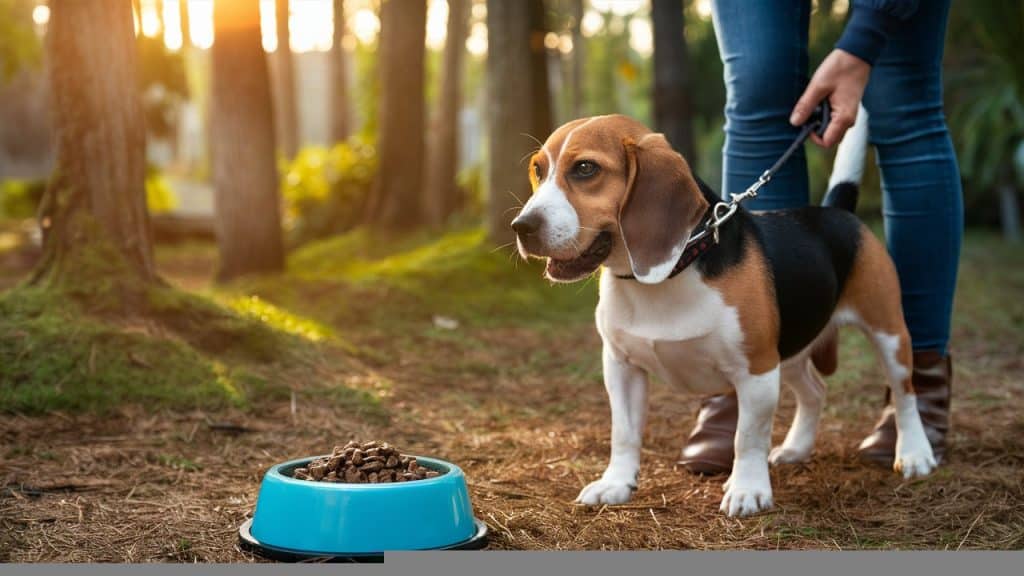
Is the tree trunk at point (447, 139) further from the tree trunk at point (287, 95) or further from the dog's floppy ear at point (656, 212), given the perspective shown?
the dog's floppy ear at point (656, 212)

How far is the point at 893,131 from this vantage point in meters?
3.88

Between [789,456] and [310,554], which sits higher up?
[310,554]

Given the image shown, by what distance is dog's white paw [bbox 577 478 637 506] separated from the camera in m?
3.29

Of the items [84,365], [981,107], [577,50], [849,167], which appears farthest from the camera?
[577,50]

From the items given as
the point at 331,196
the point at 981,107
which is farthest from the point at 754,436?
the point at 331,196

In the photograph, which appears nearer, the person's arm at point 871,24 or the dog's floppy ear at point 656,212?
the dog's floppy ear at point 656,212

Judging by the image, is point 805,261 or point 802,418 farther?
point 802,418

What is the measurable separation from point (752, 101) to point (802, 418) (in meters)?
1.12

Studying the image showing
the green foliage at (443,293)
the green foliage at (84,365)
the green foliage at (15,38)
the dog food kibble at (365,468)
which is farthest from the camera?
the green foliage at (15,38)

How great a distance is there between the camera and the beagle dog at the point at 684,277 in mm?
3070

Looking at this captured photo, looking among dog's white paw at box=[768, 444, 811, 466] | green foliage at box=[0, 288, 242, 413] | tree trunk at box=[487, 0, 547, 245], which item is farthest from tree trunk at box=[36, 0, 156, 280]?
tree trunk at box=[487, 0, 547, 245]

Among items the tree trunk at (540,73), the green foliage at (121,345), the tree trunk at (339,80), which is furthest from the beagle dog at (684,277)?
the tree trunk at (339,80)

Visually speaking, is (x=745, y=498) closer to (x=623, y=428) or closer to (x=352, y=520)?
(x=623, y=428)

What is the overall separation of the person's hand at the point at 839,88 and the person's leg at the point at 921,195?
311 millimetres
